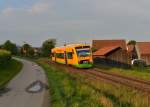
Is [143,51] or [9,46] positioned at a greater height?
[9,46]

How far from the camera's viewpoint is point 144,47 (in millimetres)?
96188

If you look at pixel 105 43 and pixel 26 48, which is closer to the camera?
pixel 105 43

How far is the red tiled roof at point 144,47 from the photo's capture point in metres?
93.5

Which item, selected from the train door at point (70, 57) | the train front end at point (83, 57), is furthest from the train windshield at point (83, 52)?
the train door at point (70, 57)

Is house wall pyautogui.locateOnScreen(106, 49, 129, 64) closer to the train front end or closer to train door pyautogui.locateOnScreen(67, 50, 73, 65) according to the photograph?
train door pyautogui.locateOnScreen(67, 50, 73, 65)

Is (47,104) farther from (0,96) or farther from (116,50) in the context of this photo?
(116,50)

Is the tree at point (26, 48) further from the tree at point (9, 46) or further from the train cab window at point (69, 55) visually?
the train cab window at point (69, 55)

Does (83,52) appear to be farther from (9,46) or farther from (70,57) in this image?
(9,46)

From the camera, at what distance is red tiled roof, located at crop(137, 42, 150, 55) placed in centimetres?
9350

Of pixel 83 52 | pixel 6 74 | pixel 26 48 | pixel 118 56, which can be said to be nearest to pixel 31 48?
pixel 26 48

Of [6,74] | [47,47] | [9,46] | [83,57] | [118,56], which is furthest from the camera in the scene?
[9,46]

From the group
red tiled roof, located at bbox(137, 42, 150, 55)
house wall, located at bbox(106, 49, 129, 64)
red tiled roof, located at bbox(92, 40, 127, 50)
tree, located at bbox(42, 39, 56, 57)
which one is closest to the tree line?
tree, located at bbox(42, 39, 56, 57)

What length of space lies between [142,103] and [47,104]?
4.05 metres

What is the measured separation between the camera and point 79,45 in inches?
1882
